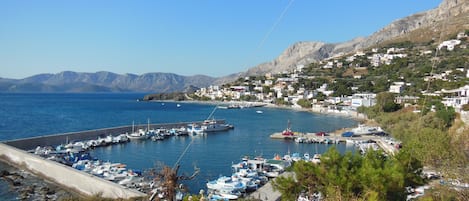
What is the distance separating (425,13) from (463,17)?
1442 inches

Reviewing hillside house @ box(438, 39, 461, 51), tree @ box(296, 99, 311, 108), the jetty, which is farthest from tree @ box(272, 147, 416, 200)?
hillside house @ box(438, 39, 461, 51)

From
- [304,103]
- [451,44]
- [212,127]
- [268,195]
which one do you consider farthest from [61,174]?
[451,44]

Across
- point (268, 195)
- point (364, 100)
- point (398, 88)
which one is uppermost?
point (398, 88)

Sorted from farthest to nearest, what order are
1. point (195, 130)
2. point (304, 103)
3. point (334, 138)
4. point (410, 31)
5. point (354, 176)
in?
point (410, 31) < point (304, 103) < point (195, 130) < point (334, 138) < point (354, 176)

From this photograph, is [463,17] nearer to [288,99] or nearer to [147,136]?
[288,99]

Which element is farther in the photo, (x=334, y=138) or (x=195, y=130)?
(x=195, y=130)

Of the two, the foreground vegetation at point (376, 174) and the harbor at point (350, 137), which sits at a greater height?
→ the foreground vegetation at point (376, 174)

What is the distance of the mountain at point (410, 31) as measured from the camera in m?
54.2

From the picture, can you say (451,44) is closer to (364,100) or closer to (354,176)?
(364,100)

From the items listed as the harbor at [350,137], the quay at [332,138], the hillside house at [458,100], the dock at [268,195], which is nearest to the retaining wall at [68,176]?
the dock at [268,195]

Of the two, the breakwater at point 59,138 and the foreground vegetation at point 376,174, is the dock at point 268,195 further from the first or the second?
the breakwater at point 59,138

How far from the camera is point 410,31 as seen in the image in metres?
72.0

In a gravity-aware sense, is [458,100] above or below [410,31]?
below

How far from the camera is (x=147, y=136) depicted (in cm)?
2236
